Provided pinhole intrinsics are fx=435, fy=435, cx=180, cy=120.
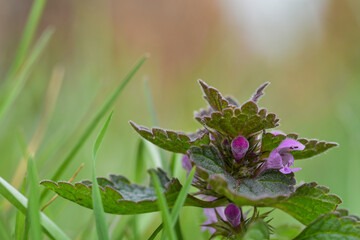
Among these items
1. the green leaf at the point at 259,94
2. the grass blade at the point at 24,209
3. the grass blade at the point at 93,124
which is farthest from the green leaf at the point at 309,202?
the grass blade at the point at 93,124

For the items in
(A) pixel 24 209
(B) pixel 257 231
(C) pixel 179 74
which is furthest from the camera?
(C) pixel 179 74

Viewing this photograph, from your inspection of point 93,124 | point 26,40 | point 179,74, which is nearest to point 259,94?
point 93,124

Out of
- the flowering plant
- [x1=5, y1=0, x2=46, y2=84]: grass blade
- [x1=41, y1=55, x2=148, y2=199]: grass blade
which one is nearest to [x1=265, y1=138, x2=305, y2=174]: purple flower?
the flowering plant

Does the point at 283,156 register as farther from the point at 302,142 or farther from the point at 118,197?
the point at 118,197

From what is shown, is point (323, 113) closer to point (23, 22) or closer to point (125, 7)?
point (125, 7)

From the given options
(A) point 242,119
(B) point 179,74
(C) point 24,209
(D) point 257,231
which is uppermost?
(B) point 179,74

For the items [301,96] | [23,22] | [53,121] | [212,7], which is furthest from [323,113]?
[23,22]

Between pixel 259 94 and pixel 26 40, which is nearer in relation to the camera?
pixel 259 94

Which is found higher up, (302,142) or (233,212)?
(302,142)

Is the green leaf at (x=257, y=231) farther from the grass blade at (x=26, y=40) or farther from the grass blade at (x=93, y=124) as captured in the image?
the grass blade at (x=26, y=40)
